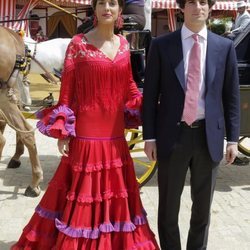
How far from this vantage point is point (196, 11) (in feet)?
8.09

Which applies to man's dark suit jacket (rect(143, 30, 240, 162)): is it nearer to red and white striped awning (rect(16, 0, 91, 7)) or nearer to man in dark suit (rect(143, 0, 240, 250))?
man in dark suit (rect(143, 0, 240, 250))

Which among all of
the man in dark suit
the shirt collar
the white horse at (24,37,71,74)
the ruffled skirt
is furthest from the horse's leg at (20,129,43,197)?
the white horse at (24,37,71,74)

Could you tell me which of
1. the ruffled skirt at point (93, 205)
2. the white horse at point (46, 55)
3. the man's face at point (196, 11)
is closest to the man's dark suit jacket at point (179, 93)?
the man's face at point (196, 11)

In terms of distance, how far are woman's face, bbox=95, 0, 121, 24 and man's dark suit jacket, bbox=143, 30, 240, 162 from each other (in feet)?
1.00

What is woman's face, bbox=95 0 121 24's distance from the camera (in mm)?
2646

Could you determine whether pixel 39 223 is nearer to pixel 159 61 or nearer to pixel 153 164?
pixel 159 61

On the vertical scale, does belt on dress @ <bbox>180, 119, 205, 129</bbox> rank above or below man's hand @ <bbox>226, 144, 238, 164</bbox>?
above

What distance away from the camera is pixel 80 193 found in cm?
280

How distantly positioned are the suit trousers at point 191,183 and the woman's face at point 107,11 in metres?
0.77

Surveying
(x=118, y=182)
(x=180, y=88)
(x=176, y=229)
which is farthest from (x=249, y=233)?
(x=180, y=88)

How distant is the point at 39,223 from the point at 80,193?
41 cm

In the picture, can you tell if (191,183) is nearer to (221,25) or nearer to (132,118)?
(132,118)

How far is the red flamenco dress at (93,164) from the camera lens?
9.02ft

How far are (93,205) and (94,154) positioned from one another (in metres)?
0.33
